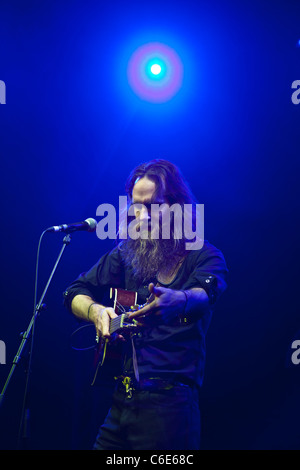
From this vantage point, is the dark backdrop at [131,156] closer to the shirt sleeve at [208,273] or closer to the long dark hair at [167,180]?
the long dark hair at [167,180]

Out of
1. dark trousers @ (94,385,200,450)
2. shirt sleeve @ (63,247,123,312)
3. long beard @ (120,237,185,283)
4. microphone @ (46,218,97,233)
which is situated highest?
microphone @ (46,218,97,233)

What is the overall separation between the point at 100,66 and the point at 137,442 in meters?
3.49

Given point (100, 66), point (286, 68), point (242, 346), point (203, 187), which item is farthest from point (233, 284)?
point (100, 66)

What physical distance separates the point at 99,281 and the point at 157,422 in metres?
0.97

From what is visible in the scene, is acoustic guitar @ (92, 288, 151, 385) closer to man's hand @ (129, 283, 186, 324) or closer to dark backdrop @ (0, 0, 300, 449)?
man's hand @ (129, 283, 186, 324)

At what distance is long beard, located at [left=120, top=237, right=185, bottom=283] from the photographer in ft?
8.04

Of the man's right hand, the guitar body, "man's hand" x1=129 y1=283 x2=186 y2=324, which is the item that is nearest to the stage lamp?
the guitar body

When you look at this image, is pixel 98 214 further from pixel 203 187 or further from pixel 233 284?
pixel 233 284

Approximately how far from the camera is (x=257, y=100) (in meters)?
3.89

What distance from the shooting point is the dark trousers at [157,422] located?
192 centimetres

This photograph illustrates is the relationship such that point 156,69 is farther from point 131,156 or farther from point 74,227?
point 74,227

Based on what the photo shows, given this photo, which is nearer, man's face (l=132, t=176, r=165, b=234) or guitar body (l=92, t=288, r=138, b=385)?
guitar body (l=92, t=288, r=138, b=385)

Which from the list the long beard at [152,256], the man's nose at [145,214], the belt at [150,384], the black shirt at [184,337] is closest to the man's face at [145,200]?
the man's nose at [145,214]

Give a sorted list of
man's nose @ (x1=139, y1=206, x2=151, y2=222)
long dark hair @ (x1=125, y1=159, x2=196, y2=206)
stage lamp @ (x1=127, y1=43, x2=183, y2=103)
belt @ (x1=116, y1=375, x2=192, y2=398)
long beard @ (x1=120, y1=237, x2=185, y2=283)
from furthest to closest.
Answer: stage lamp @ (x1=127, y1=43, x2=183, y2=103)
long dark hair @ (x1=125, y1=159, x2=196, y2=206)
man's nose @ (x1=139, y1=206, x2=151, y2=222)
long beard @ (x1=120, y1=237, x2=185, y2=283)
belt @ (x1=116, y1=375, x2=192, y2=398)
